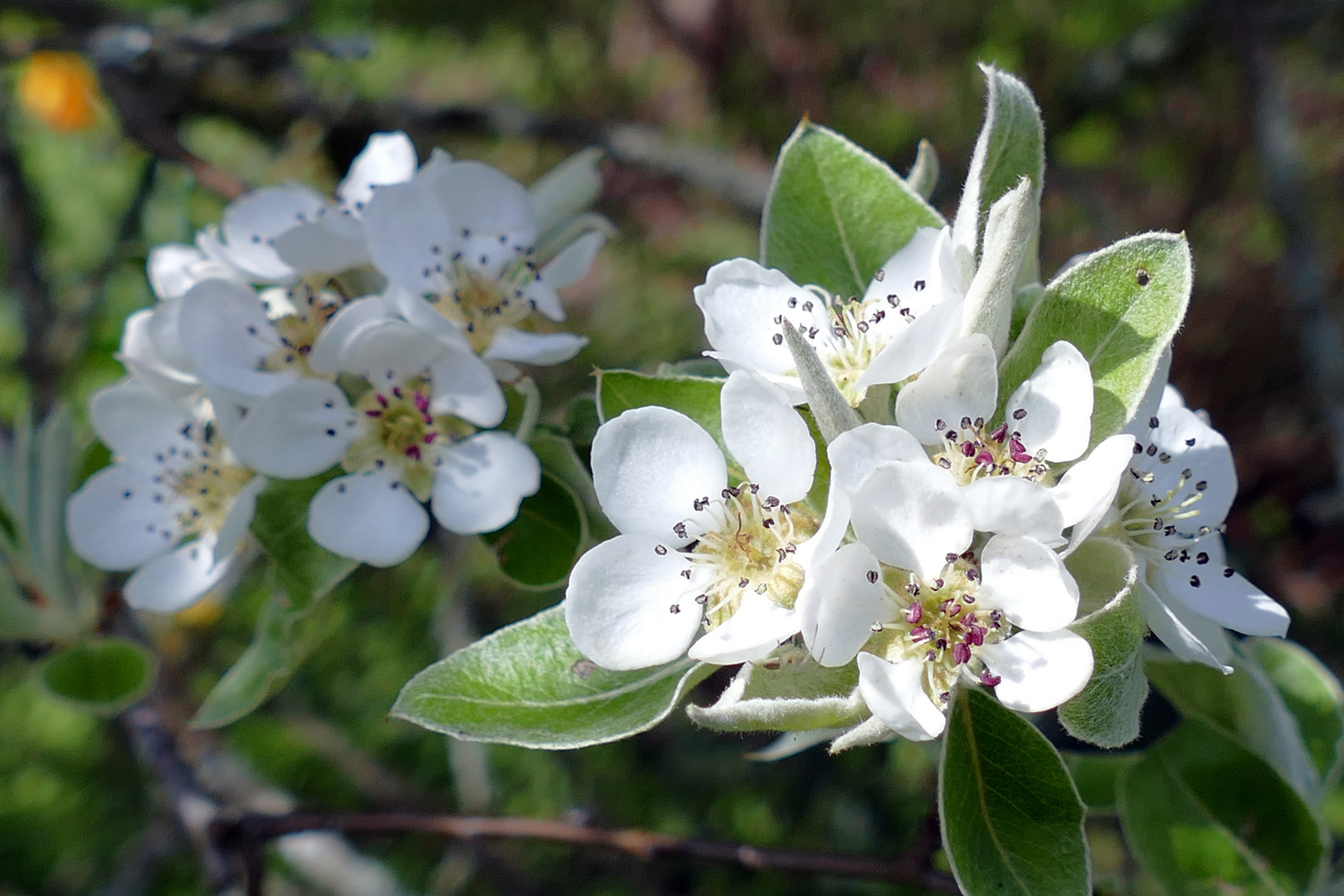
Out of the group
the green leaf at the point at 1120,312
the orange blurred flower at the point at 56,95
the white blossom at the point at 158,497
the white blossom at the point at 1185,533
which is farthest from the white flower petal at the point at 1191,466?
the orange blurred flower at the point at 56,95

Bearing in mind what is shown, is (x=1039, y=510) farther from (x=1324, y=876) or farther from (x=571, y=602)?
(x=1324, y=876)

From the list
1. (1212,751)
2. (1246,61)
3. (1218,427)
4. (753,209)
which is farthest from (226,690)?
(1218,427)

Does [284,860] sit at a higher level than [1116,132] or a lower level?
lower

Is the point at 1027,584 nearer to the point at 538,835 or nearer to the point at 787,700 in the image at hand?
the point at 787,700

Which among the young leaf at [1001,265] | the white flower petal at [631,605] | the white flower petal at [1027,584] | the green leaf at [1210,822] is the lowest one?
the green leaf at [1210,822]

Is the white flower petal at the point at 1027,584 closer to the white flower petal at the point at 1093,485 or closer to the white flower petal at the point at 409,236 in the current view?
the white flower petal at the point at 1093,485

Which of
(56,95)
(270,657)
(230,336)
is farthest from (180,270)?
(56,95)

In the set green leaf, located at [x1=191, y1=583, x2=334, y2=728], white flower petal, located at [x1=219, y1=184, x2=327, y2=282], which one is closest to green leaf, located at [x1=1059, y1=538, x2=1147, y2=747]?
green leaf, located at [x1=191, y1=583, x2=334, y2=728]
